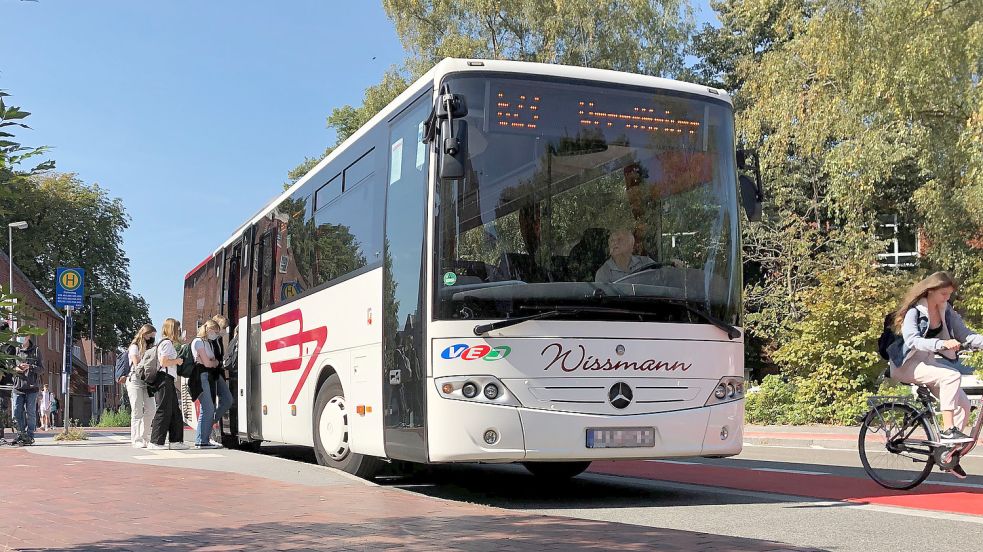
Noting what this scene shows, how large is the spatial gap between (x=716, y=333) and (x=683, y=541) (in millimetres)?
2683

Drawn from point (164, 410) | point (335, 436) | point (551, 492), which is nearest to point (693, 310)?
point (551, 492)

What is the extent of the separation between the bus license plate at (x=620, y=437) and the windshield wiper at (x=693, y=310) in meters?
0.97

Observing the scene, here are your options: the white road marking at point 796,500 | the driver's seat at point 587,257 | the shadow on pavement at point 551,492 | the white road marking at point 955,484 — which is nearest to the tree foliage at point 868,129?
the white road marking at point 955,484

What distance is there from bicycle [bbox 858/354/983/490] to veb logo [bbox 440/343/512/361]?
132 inches

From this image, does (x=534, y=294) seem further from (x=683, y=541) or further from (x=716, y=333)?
(x=683, y=541)

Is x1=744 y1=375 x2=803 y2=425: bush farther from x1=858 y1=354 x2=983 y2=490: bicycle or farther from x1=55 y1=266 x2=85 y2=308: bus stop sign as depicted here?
x1=55 y1=266 x2=85 y2=308: bus stop sign

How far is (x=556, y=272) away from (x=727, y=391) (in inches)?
68.7

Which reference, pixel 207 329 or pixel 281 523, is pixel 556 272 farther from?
pixel 207 329

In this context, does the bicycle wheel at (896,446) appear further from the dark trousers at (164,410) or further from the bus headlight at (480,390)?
the dark trousers at (164,410)

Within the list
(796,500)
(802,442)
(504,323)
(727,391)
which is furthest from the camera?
(802,442)

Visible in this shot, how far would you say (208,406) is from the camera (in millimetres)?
16375

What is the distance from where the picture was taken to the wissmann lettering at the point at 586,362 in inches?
328

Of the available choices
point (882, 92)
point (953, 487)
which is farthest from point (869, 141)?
point (953, 487)

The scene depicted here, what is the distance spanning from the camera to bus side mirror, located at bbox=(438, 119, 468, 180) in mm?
8125
